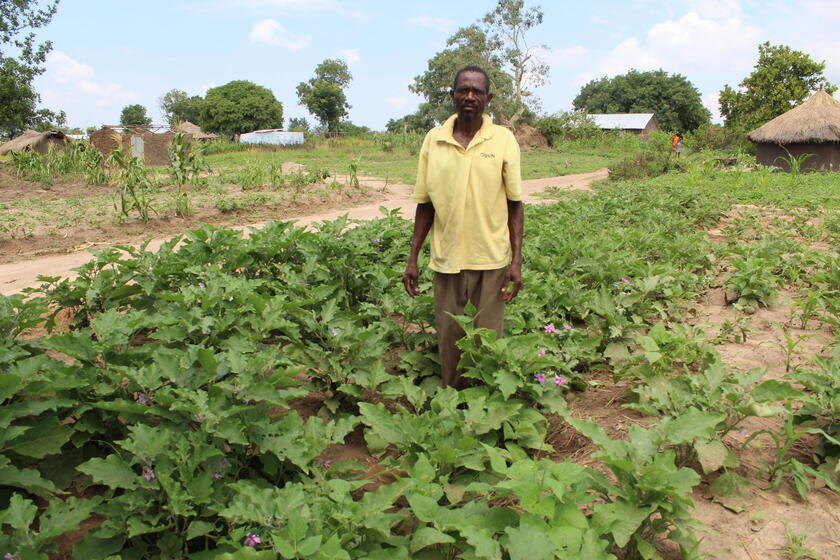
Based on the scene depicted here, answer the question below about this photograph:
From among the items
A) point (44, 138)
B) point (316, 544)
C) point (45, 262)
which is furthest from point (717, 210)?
point (44, 138)

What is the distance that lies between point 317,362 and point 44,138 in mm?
27110

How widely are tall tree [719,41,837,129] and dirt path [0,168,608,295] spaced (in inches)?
1033

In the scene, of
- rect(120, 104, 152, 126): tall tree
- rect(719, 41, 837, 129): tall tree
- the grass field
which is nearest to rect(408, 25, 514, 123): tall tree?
rect(719, 41, 837, 129): tall tree

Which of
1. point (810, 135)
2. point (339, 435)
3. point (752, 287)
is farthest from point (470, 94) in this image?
point (810, 135)

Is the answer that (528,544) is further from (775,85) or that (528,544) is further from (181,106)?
(181,106)

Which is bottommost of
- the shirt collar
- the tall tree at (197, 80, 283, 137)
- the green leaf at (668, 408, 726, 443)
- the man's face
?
the green leaf at (668, 408, 726, 443)

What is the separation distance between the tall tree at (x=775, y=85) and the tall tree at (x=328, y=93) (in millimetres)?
35698

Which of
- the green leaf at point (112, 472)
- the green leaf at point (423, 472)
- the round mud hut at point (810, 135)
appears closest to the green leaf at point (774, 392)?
the green leaf at point (423, 472)

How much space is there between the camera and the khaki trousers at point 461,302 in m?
3.09

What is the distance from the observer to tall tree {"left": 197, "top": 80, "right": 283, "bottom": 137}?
182 ft

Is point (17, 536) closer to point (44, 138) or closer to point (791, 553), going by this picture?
point (791, 553)

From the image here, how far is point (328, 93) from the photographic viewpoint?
Result: 6038cm

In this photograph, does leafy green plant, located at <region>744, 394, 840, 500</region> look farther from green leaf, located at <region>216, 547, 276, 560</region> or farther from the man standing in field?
green leaf, located at <region>216, 547, 276, 560</region>

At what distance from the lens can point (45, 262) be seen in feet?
23.6
